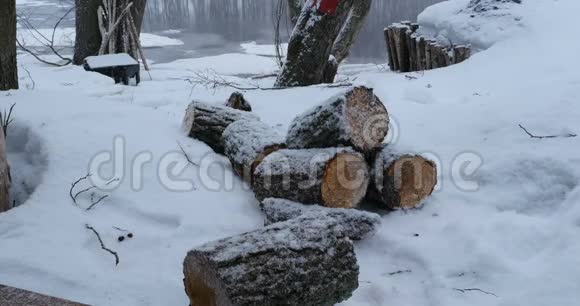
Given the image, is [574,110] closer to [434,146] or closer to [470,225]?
[434,146]

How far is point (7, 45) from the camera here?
13.9 ft

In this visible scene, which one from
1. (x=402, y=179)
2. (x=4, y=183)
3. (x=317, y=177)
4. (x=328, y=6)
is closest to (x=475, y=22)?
(x=328, y=6)

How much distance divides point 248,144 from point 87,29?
6.31m

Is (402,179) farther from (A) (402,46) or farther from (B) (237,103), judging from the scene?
(A) (402,46)

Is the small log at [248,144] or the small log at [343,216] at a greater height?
the small log at [248,144]

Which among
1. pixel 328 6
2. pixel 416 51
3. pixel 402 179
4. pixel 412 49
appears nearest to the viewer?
pixel 402 179

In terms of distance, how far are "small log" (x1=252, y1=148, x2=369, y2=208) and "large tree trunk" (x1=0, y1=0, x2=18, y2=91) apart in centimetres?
266

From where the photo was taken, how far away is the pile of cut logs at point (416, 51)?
597 centimetres

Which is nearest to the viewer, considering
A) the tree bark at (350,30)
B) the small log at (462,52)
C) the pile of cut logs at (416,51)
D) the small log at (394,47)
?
the small log at (462,52)

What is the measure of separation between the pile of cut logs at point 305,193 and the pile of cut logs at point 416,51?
132 inches

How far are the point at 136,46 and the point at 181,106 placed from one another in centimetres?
492

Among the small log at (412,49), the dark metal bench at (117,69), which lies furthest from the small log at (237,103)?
the small log at (412,49)

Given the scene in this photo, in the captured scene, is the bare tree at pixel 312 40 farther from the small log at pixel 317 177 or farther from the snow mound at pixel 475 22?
the small log at pixel 317 177

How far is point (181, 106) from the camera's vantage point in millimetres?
4547
